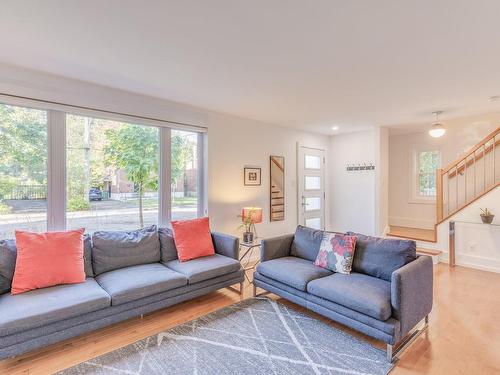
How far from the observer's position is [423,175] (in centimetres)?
605

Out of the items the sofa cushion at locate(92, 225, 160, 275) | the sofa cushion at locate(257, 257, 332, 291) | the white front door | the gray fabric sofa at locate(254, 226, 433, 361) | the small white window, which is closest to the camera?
the gray fabric sofa at locate(254, 226, 433, 361)

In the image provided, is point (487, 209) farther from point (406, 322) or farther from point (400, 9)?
point (400, 9)

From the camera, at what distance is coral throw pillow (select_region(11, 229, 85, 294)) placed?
228 cm

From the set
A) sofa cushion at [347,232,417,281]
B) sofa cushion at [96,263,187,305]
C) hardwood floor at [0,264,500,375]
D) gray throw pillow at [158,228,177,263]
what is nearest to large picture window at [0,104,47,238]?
sofa cushion at [96,263,187,305]

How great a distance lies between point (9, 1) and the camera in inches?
67.0

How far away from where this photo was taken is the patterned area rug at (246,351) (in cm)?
200

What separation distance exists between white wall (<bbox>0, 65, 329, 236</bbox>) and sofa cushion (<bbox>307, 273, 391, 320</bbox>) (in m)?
2.08

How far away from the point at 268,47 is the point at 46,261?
8.56 ft

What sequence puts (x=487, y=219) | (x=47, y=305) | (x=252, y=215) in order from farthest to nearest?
(x=487, y=219) → (x=252, y=215) → (x=47, y=305)

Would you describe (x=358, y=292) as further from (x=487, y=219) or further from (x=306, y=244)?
(x=487, y=219)

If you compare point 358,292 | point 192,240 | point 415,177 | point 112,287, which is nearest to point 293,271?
point 358,292

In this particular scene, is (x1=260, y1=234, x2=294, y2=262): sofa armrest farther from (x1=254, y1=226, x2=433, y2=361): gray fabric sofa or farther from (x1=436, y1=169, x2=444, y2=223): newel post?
(x1=436, y1=169, x2=444, y2=223): newel post

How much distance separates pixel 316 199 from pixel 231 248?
3.11 metres

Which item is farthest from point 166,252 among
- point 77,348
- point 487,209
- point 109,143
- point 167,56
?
point 487,209
